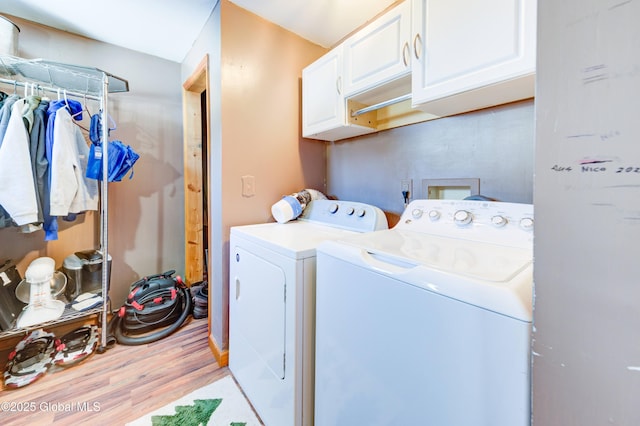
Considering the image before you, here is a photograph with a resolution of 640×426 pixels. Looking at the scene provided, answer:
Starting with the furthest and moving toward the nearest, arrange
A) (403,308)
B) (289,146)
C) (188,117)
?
1. (188,117)
2. (289,146)
3. (403,308)

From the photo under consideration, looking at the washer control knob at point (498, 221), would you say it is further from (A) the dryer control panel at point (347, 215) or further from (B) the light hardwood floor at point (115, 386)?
(B) the light hardwood floor at point (115, 386)

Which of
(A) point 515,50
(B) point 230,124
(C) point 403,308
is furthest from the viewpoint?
(B) point 230,124

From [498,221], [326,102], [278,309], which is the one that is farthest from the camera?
[326,102]

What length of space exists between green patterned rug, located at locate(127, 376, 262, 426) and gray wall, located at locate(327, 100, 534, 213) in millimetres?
1453

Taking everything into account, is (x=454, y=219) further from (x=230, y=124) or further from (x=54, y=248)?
(x=54, y=248)

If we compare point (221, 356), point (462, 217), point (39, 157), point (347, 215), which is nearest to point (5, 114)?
point (39, 157)

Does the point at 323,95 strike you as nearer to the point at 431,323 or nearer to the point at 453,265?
the point at 453,265

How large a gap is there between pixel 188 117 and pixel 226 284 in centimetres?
175

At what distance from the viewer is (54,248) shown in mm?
2020

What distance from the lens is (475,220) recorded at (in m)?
1.07

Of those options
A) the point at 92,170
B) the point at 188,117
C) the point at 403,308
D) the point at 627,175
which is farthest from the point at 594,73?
the point at 188,117

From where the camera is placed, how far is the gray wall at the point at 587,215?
32cm

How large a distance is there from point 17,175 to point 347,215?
1.90m

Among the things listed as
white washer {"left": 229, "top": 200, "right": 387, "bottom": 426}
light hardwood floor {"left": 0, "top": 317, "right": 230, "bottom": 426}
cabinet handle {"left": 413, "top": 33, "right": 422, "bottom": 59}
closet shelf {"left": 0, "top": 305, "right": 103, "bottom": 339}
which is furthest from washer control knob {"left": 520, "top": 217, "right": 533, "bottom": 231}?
closet shelf {"left": 0, "top": 305, "right": 103, "bottom": 339}
